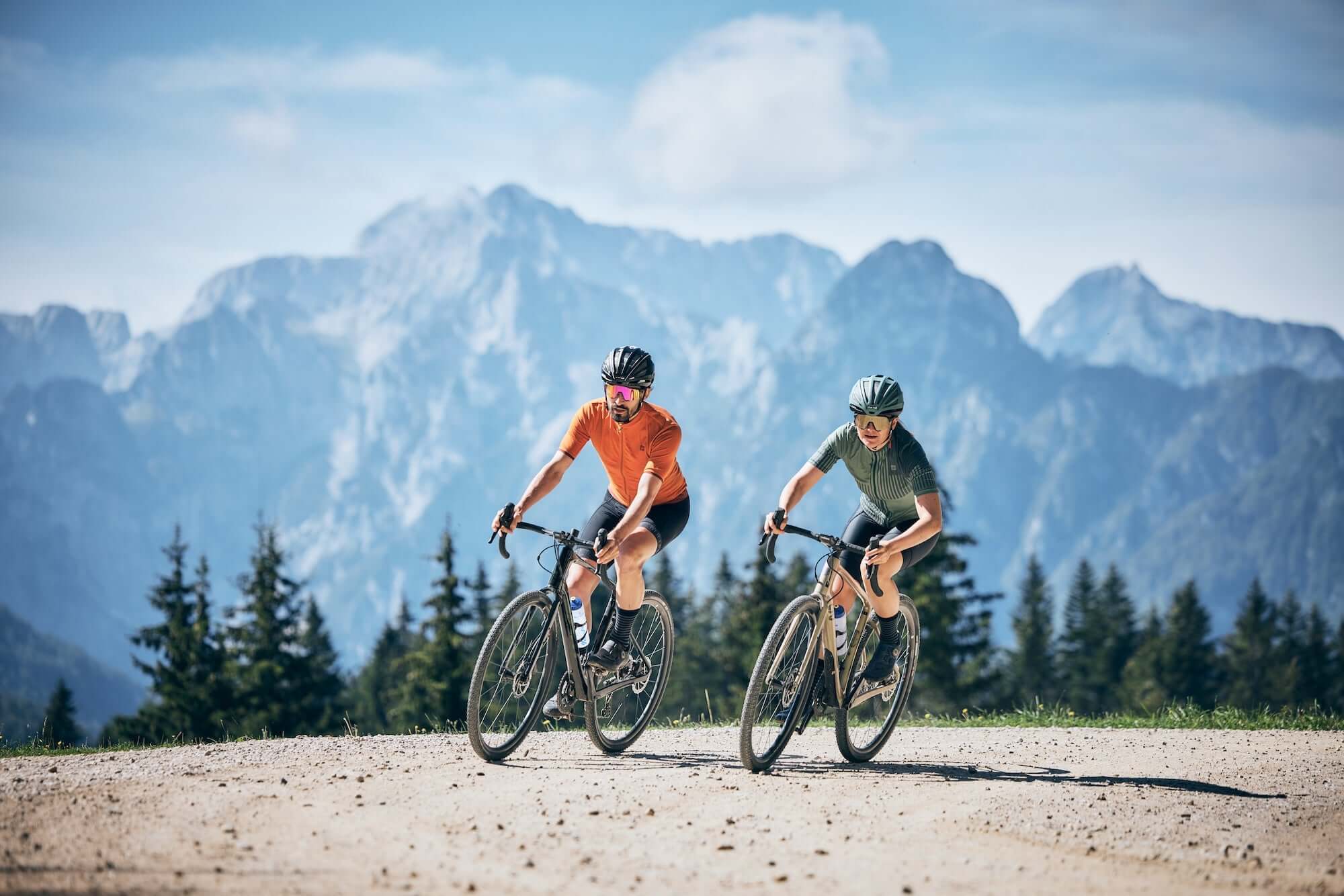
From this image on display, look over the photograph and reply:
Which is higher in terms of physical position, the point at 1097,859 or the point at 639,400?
the point at 639,400

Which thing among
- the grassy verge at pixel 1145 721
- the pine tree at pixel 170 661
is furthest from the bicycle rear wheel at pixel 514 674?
the pine tree at pixel 170 661

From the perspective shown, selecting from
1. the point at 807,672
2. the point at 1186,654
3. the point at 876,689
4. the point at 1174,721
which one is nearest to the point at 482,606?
the point at 1186,654

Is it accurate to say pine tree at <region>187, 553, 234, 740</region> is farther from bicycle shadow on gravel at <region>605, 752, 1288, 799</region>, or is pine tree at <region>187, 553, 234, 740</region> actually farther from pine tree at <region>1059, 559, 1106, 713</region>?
pine tree at <region>1059, 559, 1106, 713</region>

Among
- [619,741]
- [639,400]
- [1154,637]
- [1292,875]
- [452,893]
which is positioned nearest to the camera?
[452,893]

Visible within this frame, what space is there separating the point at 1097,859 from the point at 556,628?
450 cm

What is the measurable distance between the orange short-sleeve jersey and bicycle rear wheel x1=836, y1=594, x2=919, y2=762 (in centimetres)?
216

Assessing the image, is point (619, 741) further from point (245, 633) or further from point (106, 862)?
point (245, 633)

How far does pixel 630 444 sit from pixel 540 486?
0.83 metres

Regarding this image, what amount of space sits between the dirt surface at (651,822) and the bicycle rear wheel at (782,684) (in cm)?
25

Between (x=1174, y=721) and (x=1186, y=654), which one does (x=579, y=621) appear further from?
(x=1186, y=654)

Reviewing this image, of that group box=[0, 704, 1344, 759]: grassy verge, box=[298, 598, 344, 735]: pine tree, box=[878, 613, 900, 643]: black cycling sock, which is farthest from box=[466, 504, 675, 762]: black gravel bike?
→ box=[298, 598, 344, 735]: pine tree

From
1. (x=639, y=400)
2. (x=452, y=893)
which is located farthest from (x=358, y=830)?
(x=639, y=400)

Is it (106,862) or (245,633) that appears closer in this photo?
(106,862)

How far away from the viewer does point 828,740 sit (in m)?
11.4
